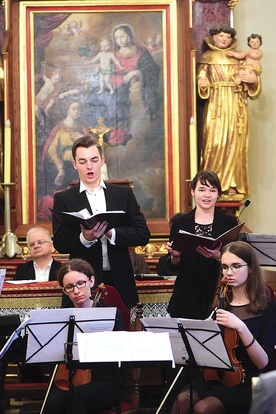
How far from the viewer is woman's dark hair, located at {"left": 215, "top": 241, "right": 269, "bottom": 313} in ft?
15.0

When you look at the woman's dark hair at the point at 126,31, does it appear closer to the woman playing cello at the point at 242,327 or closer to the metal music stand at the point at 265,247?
the metal music stand at the point at 265,247

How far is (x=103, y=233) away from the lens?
196 inches

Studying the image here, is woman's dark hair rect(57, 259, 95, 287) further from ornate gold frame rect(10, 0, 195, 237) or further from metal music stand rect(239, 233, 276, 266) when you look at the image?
ornate gold frame rect(10, 0, 195, 237)

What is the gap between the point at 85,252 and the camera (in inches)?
203

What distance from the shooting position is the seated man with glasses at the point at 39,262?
6465 millimetres

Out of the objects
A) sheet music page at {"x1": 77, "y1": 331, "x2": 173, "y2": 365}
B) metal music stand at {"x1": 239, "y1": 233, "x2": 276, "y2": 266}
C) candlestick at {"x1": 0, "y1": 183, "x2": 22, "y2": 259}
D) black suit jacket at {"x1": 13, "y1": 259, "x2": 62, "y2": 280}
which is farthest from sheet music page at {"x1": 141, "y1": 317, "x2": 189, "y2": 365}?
candlestick at {"x1": 0, "y1": 183, "x2": 22, "y2": 259}

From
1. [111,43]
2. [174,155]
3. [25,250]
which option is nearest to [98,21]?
[111,43]

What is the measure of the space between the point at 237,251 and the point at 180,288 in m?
0.77

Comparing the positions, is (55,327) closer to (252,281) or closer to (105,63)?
(252,281)

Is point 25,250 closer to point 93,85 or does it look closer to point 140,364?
point 93,85

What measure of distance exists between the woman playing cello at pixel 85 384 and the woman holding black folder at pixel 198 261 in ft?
2.09

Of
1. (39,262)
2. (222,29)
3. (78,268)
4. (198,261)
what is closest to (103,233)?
(78,268)

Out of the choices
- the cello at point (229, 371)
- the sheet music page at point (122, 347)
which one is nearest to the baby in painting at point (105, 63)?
the cello at point (229, 371)

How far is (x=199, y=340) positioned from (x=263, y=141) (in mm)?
6373
